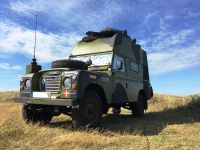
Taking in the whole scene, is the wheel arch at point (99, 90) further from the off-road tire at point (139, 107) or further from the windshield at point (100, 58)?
the off-road tire at point (139, 107)

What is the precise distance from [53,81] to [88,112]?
122cm

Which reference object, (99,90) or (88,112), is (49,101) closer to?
(88,112)

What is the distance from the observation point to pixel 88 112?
322 inches

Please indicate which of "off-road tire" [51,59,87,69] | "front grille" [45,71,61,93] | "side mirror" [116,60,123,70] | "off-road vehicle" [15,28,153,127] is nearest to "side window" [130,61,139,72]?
"off-road vehicle" [15,28,153,127]

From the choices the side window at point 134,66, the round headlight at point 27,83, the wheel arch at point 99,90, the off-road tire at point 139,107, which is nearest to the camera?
the wheel arch at point 99,90

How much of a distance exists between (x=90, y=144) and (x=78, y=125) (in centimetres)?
133

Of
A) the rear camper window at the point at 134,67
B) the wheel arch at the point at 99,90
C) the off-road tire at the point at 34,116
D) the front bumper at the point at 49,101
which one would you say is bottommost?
the off-road tire at the point at 34,116

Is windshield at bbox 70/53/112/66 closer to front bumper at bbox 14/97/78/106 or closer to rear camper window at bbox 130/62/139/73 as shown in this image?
rear camper window at bbox 130/62/139/73

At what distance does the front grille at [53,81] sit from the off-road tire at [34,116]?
1052 millimetres

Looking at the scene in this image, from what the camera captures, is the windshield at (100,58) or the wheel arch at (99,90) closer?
the wheel arch at (99,90)

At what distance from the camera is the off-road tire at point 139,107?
40.1 feet

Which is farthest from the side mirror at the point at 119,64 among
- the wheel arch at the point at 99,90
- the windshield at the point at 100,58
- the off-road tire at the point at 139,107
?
the off-road tire at the point at 139,107

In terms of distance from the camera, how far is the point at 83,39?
10.9 meters

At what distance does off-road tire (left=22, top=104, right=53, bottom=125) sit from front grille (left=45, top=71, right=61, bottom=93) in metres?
1.05
